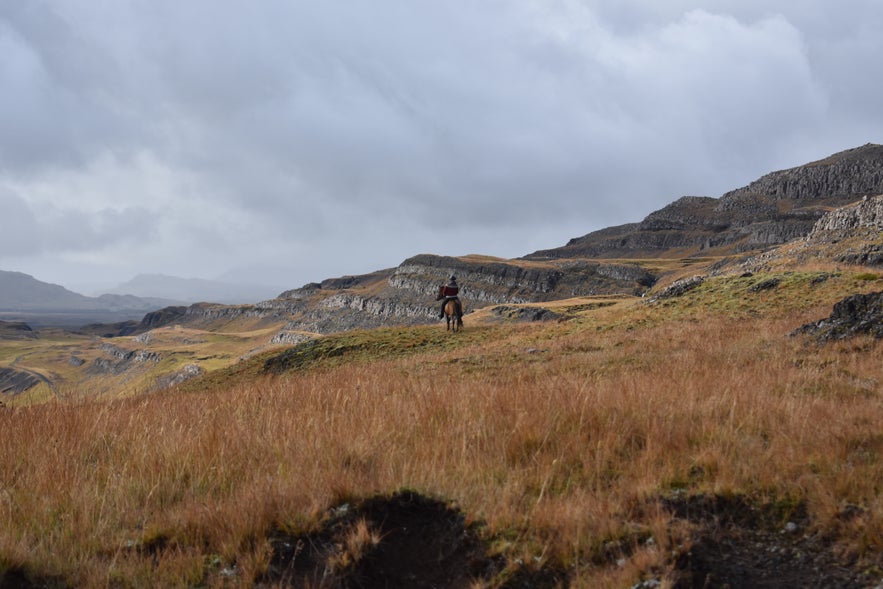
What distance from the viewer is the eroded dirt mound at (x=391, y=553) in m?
3.11

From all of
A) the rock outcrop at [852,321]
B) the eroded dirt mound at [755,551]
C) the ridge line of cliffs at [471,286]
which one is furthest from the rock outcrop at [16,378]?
the eroded dirt mound at [755,551]

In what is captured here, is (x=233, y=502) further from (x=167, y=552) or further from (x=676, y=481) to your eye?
(x=676, y=481)

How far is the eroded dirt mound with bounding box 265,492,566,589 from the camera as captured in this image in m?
3.11

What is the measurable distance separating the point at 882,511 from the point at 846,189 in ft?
761

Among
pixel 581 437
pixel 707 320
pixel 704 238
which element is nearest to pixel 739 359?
pixel 581 437

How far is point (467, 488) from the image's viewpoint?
385 centimetres

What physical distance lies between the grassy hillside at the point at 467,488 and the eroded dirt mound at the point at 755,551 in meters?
0.01

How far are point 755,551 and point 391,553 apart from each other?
2303 mm

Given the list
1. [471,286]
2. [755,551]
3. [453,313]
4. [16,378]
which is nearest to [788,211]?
[471,286]

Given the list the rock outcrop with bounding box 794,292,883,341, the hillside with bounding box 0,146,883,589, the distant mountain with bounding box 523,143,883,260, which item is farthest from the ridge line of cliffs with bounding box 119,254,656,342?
the hillside with bounding box 0,146,883,589

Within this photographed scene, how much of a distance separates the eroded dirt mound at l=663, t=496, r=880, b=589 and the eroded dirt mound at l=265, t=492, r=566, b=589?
87 cm

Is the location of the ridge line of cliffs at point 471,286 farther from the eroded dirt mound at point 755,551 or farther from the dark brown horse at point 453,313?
the eroded dirt mound at point 755,551

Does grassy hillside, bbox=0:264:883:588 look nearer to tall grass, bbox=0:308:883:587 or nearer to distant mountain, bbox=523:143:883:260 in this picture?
tall grass, bbox=0:308:883:587

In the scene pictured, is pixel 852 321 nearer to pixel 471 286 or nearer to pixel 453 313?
pixel 453 313
